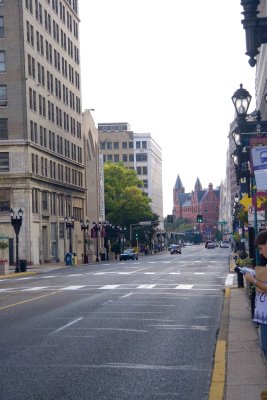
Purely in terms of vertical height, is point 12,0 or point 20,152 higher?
point 12,0

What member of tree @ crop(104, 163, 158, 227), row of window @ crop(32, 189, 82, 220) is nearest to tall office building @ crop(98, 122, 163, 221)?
tree @ crop(104, 163, 158, 227)

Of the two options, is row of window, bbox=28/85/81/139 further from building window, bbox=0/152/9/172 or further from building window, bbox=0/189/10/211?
building window, bbox=0/189/10/211

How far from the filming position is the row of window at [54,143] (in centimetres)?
7950

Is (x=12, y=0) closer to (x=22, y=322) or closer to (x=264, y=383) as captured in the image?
(x=22, y=322)

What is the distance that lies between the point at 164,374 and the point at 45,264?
70307 millimetres

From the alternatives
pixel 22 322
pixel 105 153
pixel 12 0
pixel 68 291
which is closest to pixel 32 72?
pixel 12 0

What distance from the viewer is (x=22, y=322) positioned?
61.8ft

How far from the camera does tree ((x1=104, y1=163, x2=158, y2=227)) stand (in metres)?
127

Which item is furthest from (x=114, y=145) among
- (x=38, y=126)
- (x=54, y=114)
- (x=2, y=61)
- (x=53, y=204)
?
(x=2, y=61)

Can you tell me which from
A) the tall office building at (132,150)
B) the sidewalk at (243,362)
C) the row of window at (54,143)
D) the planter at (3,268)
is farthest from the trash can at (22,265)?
the tall office building at (132,150)

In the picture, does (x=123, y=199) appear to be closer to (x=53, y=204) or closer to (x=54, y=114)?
(x=54, y=114)

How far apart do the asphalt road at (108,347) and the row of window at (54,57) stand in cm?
5668

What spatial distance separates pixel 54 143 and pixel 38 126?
8.25 m

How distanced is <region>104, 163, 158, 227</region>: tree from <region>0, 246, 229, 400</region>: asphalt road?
101m
